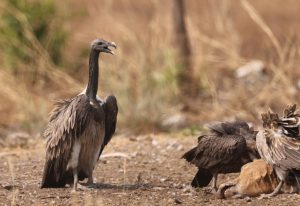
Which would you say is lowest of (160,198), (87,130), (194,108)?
(160,198)

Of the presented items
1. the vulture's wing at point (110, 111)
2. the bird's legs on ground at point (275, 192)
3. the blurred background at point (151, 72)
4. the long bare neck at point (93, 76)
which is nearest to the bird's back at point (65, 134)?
the long bare neck at point (93, 76)

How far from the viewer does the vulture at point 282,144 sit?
317 inches

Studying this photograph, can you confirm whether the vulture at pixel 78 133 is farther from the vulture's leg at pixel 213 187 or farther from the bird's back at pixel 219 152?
the vulture's leg at pixel 213 187

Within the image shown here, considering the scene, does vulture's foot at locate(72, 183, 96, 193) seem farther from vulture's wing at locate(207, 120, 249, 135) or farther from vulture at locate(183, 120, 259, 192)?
vulture's wing at locate(207, 120, 249, 135)

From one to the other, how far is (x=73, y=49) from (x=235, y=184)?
385 inches

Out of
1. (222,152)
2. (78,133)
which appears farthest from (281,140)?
(78,133)

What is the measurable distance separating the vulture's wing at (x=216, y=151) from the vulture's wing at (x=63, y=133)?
1.13 meters

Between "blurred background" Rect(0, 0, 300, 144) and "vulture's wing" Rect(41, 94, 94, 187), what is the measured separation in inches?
157

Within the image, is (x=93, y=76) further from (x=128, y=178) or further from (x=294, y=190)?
(x=294, y=190)

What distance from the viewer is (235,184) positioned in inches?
328

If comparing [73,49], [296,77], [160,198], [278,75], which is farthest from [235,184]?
[73,49]

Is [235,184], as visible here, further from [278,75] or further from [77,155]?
[278,75]

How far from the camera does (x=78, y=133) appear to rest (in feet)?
27.9

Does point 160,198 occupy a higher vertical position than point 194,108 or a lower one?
lower
